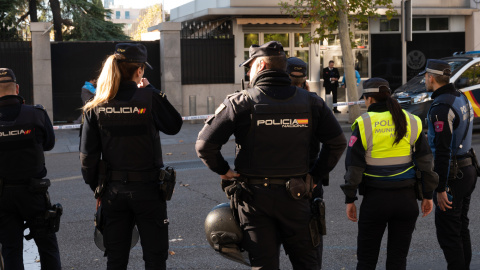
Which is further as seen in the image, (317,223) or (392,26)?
(392,26)

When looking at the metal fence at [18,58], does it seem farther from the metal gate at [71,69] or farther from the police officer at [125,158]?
the police officer at [125,158]

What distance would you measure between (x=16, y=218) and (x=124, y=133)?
1211 millimetres

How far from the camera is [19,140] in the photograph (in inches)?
200

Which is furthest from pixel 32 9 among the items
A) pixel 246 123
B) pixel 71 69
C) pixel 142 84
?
pixel 246 123

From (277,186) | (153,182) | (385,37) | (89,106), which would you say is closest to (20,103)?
(89,106)

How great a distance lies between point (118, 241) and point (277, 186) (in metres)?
1.23

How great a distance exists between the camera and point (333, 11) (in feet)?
61.3

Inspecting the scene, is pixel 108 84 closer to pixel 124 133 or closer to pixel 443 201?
pixel 124 133

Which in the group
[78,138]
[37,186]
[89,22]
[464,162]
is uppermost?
[89,22]

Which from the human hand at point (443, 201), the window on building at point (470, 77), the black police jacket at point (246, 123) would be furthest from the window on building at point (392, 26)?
the black police jacket at point (246, 123)

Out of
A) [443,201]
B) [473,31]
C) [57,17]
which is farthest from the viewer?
[57,17]

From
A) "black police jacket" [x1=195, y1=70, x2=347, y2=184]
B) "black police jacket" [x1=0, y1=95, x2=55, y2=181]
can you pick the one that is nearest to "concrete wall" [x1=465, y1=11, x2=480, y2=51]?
"black police jacket" [x1=195, y1=70, x2=347, y2=184]

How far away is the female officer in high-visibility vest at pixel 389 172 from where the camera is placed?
15.8ft

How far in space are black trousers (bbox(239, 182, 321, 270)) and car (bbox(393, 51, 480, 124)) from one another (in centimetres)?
1192
